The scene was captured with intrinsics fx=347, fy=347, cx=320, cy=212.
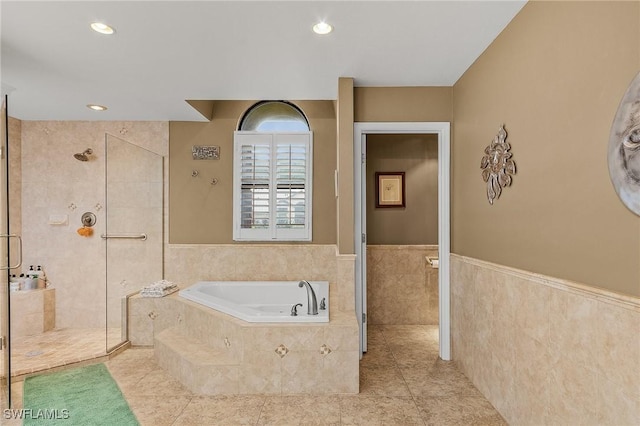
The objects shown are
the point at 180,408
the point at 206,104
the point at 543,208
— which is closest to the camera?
the point at 543,208

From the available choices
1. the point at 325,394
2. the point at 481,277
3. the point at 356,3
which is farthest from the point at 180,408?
the point at 356,3

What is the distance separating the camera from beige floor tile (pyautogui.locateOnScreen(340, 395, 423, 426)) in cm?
216

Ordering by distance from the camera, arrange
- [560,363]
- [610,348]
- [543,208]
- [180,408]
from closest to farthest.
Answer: [610,348], [560,363], [543,208], [180,408]

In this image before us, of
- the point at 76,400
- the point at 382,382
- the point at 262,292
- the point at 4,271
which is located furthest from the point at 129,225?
the point at 382,382

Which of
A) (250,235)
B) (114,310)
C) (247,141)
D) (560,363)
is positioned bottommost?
(114,310)

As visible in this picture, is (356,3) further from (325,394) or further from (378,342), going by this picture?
(378,342)

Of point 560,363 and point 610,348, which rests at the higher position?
point 610,348

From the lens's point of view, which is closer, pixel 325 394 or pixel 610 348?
pixel 610 348

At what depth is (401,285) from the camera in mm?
4148

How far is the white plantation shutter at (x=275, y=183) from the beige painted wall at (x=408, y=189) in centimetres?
85

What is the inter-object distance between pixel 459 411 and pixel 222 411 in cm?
155

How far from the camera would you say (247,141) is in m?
3.89

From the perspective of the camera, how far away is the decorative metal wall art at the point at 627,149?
1.24 meters

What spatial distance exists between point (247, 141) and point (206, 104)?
1.91ft
